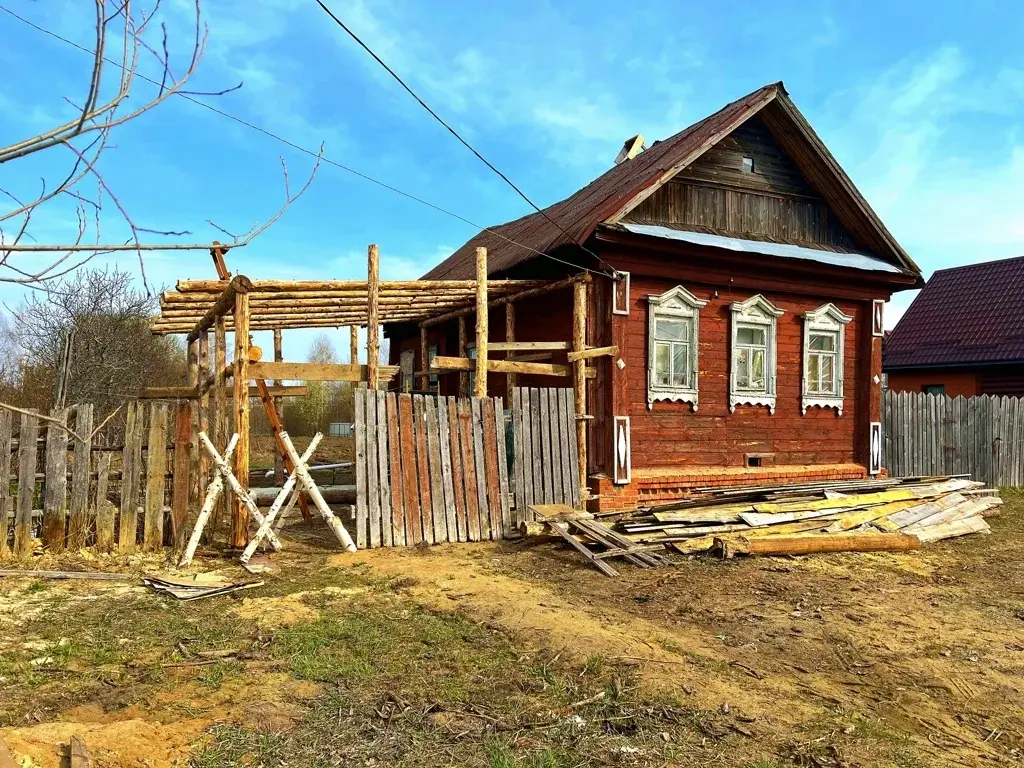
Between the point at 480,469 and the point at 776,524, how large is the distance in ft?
12.4

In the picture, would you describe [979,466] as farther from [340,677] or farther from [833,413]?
[340,677]

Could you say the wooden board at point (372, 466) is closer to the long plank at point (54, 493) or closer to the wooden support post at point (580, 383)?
the wooden support post at point (580, 383)

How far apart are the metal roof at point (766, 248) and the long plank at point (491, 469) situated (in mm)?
3466

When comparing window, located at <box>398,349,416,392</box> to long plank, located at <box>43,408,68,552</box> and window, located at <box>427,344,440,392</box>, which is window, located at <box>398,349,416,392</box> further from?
long plank, located at <box>43,408,68,552</box>

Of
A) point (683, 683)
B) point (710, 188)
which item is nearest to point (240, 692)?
point (683, 683)

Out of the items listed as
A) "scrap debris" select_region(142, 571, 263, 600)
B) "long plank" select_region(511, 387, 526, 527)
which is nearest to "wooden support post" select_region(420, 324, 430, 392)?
"long plank" select_region(511, 387, 526, 527)

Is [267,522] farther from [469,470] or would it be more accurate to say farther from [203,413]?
[469,470]

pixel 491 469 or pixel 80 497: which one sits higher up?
pixel 491 469

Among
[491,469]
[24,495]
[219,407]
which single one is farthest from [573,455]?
[24,495]

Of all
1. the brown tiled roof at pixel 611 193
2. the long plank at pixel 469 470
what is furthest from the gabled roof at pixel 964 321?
the long plank at pixel 469 470

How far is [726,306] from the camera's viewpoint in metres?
11.9

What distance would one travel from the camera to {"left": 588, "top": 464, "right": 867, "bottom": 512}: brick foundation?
10.5 metres

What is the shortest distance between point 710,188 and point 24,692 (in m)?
11.3

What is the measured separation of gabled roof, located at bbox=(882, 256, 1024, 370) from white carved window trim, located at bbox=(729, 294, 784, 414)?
12.4m
